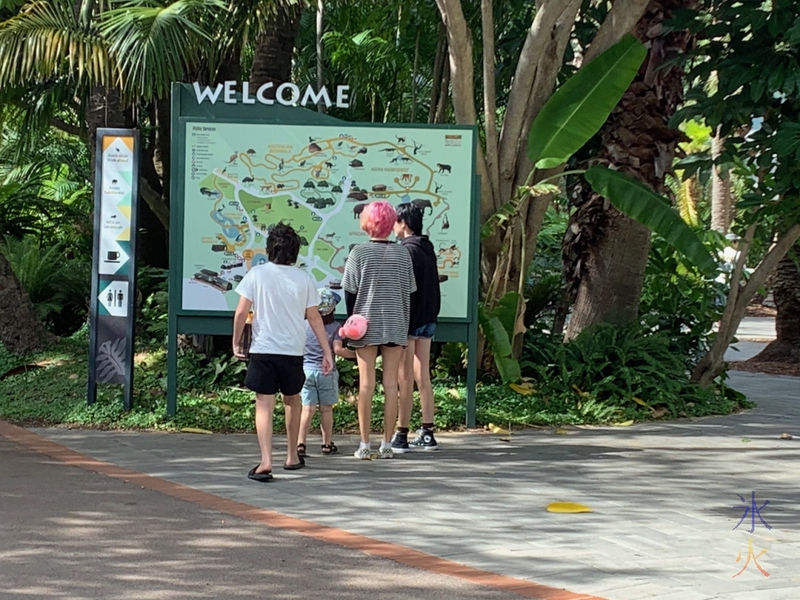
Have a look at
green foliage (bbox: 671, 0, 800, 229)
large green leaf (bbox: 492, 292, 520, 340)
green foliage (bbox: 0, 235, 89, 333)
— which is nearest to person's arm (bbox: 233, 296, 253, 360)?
large green leaf (bbox: 492, 292, 520, 340)

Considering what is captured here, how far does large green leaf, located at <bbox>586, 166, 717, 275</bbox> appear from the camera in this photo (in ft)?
34.1

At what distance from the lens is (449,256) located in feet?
34.0

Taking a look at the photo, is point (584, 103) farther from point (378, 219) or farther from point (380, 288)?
point (380, 288)

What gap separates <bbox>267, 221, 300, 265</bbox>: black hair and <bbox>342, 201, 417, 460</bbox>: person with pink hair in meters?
0.80

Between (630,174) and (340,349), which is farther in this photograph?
(630,174)

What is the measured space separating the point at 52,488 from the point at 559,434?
445 centimetres

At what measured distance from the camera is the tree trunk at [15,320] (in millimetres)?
13227

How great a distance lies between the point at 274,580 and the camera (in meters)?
5.61

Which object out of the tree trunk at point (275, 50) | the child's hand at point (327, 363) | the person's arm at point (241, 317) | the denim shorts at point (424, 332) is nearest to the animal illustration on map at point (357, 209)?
the denim shorts at point (424, 332)

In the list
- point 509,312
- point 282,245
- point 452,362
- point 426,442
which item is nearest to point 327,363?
point 282,245

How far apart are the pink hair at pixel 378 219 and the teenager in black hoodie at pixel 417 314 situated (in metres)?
0.38

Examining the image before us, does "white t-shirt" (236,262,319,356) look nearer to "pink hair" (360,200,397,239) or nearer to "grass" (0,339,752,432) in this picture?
"pink hair" (360,200,397,239)

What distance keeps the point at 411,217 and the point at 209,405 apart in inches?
110

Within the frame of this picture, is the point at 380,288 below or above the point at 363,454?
above
